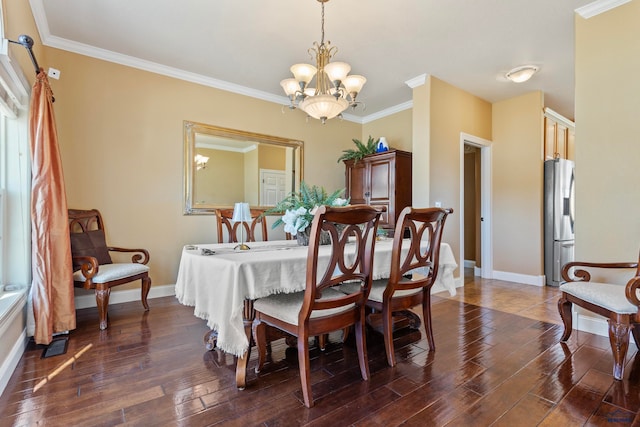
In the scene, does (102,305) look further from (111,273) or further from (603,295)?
(603,295)

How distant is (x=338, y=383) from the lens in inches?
69.5

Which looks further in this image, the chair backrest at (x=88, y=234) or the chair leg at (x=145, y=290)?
the chair leg at (x=145, y=290)

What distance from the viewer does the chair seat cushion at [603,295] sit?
1.87 m

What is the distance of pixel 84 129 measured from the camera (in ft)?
10.5

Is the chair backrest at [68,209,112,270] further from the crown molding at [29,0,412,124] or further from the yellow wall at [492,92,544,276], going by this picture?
the yellow wall at [492,92,544,276]

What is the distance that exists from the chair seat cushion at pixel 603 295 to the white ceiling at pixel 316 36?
7.26ft

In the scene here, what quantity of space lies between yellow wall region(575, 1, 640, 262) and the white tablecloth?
2.39 meters

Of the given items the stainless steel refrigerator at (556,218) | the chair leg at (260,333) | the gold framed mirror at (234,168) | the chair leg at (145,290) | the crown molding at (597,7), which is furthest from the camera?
the stainless steel refrigerator at (556,218)

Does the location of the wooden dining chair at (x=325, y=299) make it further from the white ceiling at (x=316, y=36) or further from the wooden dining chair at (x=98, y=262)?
the white ceiling at (x=316, y=36)

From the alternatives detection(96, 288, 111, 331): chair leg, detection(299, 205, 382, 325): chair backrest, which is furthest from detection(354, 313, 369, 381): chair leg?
detection(96, 288, 111, 331): chair leg

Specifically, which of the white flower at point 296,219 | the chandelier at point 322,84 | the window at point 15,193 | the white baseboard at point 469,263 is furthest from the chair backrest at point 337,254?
the white baseboard at point 469,263

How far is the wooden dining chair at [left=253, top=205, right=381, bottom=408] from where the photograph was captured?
1.54 meters

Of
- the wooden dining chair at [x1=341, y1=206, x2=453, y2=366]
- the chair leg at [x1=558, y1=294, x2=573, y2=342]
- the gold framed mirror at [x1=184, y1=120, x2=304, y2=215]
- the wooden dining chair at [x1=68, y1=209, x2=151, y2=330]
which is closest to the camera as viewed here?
the wooden dining chair at [x1=341, y1=206, x2=453, y2=366]

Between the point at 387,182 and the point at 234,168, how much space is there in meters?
2.06
